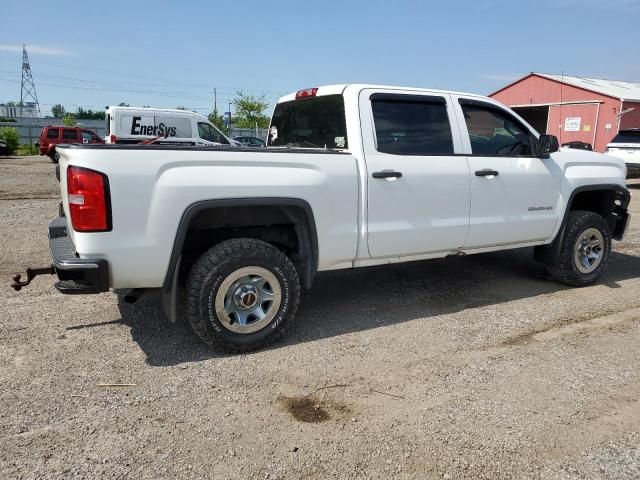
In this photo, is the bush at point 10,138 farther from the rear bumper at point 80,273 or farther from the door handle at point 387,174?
the door handle at point 387,174

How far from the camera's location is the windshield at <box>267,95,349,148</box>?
4426 mm

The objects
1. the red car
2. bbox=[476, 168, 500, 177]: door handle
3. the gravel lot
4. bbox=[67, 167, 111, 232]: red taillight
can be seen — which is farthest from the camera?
the red car

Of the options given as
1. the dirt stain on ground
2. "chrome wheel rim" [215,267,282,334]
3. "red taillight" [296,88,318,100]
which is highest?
"red taillight" [296,88,318,100]

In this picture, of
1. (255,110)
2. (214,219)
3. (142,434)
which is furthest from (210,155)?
(255,110)

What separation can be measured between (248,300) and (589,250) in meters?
3.93

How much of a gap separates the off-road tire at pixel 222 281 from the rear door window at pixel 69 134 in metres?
26.4

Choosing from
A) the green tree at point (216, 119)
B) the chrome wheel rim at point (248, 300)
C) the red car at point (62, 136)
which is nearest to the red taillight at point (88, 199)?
the chrome wheel rim at point (248, 300)

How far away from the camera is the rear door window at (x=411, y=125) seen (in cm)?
435

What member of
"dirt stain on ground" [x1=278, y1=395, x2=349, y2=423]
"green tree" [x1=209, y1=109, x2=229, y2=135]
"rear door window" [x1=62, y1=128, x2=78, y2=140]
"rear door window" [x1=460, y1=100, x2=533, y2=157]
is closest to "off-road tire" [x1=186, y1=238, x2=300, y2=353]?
"dirt stain on ground" [x1=278, y1=395, x2=349, y2=423]

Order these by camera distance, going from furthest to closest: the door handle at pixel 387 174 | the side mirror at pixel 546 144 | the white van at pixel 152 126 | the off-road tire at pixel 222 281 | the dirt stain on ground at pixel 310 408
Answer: the white van at pixel 152 126 → the side mirror at pixel 546 144 → the door handle at pixel 387 174 → the off-road tire at pixel 222 281 → the dirt stain on ground at pixel 310 408

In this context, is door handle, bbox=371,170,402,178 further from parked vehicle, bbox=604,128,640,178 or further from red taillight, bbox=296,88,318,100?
parked vehicle, bbox=604,128,640,178

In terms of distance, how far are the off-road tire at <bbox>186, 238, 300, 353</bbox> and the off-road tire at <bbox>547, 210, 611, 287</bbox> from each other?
3.11 meters

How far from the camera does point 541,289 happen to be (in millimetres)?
5566

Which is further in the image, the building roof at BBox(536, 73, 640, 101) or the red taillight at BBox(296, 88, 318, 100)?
the building roof at BBox(536, 73, 640, 101)
